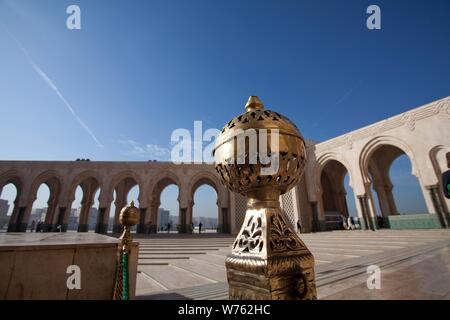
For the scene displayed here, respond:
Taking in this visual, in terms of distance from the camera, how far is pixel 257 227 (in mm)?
542

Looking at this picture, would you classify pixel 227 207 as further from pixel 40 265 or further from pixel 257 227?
pixel 257 227

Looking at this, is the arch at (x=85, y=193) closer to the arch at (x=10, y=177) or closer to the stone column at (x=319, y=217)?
the arch at (x=10, y=177)

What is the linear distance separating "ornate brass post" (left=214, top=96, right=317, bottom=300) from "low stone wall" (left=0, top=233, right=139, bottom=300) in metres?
1.80

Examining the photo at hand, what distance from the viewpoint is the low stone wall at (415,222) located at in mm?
8909

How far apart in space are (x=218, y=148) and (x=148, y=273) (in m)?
4.86

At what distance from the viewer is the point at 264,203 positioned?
56 cm

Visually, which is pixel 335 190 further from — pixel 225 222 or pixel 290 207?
pixel 225 222

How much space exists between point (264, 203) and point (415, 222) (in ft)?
42.4

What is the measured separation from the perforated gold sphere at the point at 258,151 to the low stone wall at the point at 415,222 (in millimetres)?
12163

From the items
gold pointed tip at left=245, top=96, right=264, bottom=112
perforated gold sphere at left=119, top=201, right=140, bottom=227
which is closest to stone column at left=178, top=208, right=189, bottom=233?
perforated gold sphere at left=119, top=201, right=140, bottom=227

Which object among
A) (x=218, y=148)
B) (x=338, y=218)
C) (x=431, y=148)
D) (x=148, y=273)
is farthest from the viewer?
(x=338, y=218)

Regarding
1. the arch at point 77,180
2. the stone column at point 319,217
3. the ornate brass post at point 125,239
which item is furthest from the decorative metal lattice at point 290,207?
the arch at point 77,180
